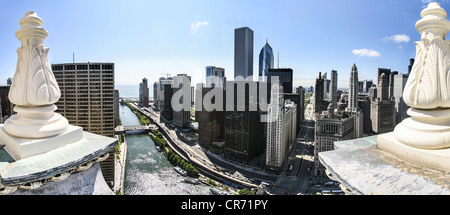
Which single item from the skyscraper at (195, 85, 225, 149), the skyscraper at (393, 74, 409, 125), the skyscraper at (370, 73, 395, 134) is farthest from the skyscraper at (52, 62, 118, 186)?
the skyscraper at (393, 74, 409, 125)

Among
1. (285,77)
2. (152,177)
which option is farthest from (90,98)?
(285,77)

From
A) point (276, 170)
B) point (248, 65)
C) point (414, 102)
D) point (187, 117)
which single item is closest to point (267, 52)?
point (248, 65)

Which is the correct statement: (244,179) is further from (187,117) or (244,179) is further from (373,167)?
(187,117)

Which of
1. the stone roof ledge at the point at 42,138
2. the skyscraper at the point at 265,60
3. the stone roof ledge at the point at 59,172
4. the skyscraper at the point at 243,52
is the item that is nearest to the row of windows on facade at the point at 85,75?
the stone roof ledge at the point at 42,138

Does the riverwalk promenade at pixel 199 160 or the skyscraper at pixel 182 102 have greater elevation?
the skyscraper at pixel 182 102

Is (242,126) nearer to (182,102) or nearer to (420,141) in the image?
(182,102)

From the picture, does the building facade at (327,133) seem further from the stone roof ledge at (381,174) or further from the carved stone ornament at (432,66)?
the carved stone ornament at (432,66)

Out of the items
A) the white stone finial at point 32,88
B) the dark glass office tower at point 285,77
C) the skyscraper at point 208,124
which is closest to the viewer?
the white stone finial at point 32,88

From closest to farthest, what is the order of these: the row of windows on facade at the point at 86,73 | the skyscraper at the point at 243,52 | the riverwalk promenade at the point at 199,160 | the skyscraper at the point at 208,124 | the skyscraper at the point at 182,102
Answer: the row of windows on facade at the point at 86,73
the riverwalk promenade at the point at 199,160
the skyscraper at the point at 208,124
the skyscraper at the point at 182,102
the skyscraper at the point at 243,52
